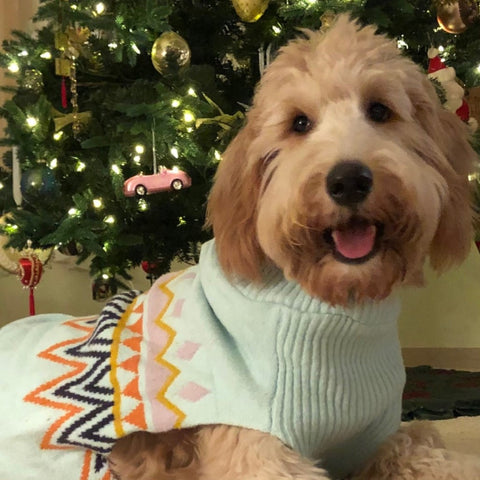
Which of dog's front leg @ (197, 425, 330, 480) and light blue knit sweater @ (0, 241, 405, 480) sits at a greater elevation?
light blue knit sweater @ (0, 241, 405, 480)

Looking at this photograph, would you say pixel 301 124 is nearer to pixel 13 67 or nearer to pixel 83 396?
pixel 83 396

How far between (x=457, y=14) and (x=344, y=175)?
1.41m

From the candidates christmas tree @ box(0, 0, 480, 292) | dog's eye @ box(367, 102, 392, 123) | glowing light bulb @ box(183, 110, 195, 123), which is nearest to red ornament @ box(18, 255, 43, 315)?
christmas tree @ box(0, 0, 480, 292)

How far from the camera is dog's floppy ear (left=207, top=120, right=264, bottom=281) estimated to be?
103 cm

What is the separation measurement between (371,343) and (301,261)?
189 millimetres

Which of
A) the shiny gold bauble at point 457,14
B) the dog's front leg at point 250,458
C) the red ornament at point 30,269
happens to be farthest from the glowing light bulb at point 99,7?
the dog's front leg at point 250,458

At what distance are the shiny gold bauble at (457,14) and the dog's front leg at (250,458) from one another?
1.54m

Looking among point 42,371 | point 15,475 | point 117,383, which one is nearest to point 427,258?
point 117,383

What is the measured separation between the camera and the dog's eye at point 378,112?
3.42ft

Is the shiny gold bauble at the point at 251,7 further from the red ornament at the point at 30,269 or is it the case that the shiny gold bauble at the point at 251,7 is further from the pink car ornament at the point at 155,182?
the red ornament at the point at 30,269

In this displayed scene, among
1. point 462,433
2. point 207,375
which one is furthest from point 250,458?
point 462,433

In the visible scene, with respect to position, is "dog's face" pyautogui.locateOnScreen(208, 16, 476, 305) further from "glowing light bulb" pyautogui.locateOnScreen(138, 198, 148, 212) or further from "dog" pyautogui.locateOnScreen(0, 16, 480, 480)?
"glowing light bulb" pyautogui.locateOnScreen(138, 198, 148, 212)

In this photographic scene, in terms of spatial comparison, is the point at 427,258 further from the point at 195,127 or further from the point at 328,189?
the point at 195,127

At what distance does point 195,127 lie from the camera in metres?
2.02
